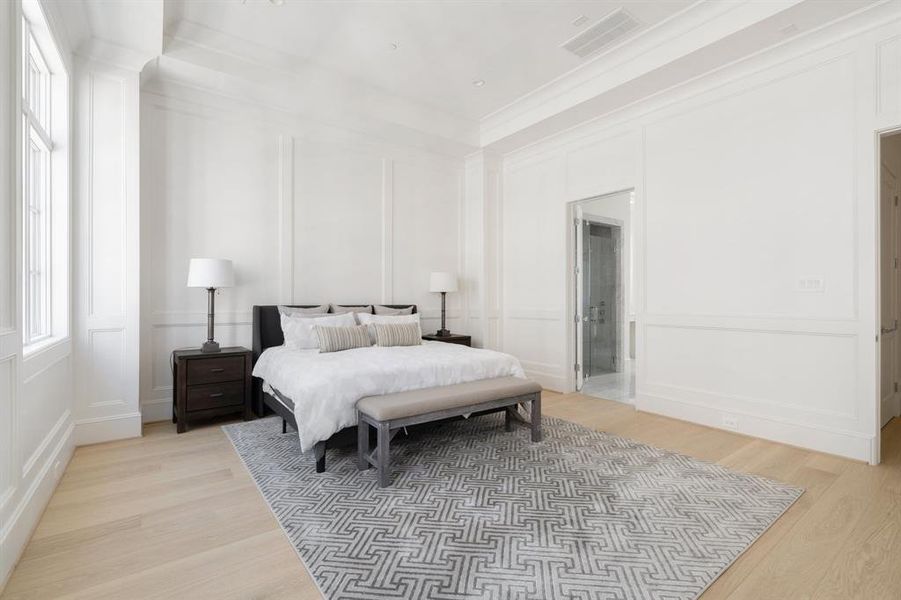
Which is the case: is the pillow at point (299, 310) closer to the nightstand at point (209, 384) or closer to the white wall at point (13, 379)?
the nightstand at point (209, 384)

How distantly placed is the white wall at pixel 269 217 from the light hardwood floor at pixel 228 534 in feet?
4.79

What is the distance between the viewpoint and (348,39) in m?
3.89

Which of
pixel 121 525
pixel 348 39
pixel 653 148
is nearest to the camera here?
pixel 121 525

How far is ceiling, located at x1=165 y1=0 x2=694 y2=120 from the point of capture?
135 inches

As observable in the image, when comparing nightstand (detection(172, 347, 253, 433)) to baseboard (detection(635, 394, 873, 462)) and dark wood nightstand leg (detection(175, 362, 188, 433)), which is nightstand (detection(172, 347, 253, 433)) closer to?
dark wood nightstand leg (detection(175, 362, 188, 433))

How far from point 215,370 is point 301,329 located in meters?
0.80

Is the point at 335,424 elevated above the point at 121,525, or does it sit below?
above

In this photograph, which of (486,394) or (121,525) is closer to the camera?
(121,525)

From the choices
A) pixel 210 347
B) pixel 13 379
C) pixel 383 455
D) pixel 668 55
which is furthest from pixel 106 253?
pixel 668 55

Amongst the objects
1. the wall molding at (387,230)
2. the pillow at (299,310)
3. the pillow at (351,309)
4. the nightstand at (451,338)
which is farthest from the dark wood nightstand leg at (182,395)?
the nightstand at (451,338)

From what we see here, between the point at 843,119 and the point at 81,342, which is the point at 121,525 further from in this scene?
the point at 843,119

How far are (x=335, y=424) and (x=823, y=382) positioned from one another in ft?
11.9

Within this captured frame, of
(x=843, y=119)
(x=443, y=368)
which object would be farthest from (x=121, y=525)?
(x=843, y=119)

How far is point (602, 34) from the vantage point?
3744 mm
